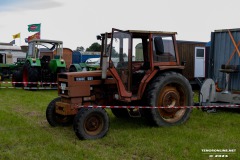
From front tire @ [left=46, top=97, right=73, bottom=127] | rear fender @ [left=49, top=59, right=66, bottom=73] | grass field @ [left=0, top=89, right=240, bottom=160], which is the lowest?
grass field @ [left=0, top=89, right=240, bottom=160]

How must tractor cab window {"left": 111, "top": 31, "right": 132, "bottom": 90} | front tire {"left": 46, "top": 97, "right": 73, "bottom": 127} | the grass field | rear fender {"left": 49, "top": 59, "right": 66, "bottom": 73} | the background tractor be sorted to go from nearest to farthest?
the grass field → the background tractor → tractor cab window {"left": 111, "top": 31, "right": 132, "bottom": 90} → front tire {"left": 46, "top": 97, "right": 73, "bottom": 127} → rear fender {"left": 49, "top": 59, "right": 66, "bottom": 73}

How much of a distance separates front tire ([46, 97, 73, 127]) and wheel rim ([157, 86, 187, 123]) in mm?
1947

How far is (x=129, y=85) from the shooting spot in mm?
6883

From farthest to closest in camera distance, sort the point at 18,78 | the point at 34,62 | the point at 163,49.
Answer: the point at 18,78
the point at 34,62
the point at 163,49

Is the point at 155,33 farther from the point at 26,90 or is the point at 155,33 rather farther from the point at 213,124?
the point at 26,90

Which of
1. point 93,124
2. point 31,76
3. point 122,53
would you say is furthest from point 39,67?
point 93,124

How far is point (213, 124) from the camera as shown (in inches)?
297

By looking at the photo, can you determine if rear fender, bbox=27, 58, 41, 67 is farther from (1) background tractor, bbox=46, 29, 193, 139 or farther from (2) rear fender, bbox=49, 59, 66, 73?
(1) background tractor, bbox=46, 29, 193, 139

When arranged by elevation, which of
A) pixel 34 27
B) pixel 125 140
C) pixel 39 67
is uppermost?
pixel 34 27

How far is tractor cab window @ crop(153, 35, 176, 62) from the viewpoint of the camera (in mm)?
7074

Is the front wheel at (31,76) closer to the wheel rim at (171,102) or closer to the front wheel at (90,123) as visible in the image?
the wheel rim at (171,102)

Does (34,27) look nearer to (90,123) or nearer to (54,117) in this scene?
(54,117)

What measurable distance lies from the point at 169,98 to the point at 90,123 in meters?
1.97

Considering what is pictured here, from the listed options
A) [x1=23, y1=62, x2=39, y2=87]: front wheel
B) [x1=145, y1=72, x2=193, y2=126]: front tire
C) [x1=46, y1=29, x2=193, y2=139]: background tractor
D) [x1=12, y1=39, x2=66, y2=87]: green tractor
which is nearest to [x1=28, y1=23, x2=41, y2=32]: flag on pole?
[x1=12, y1=39, x2=66, y2=87]: green tractor
